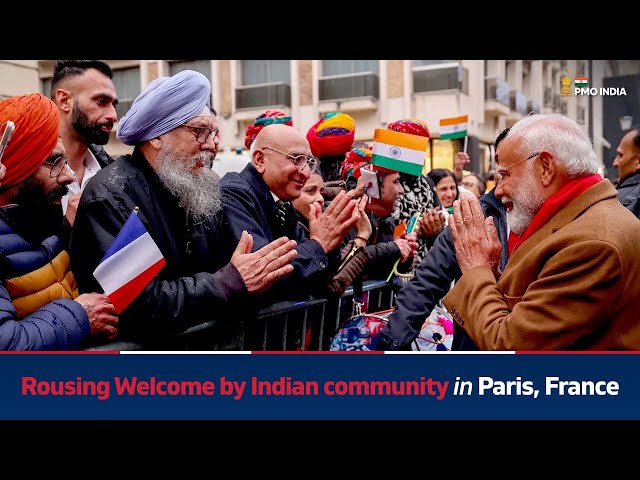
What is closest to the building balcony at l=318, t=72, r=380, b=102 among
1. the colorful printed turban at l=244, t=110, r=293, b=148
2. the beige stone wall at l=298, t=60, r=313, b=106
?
the beige stone wall at l=298, t=60, r=313, b=106

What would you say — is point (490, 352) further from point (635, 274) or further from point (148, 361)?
point (148, 361)

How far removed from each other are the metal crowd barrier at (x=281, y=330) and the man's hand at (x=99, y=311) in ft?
0.37

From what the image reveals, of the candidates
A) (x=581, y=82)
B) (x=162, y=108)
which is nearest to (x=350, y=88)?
(x=581, y=82)

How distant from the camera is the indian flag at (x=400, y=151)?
4.40m

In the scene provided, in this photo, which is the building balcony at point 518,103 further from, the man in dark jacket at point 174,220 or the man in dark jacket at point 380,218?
the man in dark jacket at point 174,220

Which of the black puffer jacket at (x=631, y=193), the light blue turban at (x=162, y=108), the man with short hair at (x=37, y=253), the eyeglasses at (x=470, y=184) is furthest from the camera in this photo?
the eyeglasses at (x=470, y=184)

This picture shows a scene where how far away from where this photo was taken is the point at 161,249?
272 centimetres

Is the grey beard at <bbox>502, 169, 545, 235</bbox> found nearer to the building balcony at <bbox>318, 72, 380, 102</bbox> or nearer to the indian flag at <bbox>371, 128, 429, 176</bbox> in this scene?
the indian flag at <bbox>371, 128, 429, 176</bbox>

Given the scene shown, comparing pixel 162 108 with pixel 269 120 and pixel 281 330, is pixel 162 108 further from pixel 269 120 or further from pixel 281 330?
pixel 269 120

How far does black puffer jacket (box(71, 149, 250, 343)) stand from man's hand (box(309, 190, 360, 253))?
0.65 meters

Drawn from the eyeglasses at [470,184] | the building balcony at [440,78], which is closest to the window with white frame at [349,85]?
the building balcony at [440,78]

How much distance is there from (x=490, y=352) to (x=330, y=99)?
16.6 m

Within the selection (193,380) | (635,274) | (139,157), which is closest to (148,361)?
(193,380)

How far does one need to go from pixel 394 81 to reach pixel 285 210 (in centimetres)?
1598
